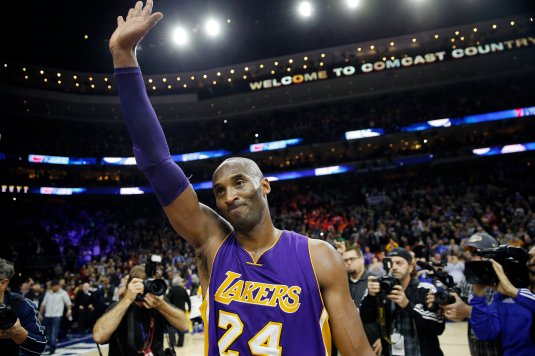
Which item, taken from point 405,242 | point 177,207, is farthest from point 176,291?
point 405,242

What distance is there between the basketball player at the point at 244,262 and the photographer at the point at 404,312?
2031mm

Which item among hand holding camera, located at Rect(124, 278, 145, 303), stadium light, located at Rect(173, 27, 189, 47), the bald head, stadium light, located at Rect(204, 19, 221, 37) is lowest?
hand holding camera, located at Rect(124, 278, 145, 303)

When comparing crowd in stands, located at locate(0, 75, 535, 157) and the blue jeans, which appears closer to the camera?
the blue jeans

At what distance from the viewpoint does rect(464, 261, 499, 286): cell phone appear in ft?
9.61

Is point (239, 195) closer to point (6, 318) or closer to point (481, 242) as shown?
point (6, 318)

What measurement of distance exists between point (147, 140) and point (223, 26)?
25.9 meters

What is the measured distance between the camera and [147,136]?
179 cm

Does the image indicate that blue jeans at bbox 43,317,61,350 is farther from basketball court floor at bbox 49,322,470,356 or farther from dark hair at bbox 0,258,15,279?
dark hair at bbox 0,258,15,279

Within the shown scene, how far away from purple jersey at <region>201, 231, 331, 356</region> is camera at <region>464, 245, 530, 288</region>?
1652 mm

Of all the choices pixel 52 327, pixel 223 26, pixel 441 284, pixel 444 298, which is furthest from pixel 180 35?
pixel 444 298

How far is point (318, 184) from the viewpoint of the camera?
32.1 meters

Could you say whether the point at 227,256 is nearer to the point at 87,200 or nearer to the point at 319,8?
the point at 319,8

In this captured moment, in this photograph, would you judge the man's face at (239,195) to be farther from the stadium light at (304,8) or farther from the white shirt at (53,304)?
the stadium light at (304,8)

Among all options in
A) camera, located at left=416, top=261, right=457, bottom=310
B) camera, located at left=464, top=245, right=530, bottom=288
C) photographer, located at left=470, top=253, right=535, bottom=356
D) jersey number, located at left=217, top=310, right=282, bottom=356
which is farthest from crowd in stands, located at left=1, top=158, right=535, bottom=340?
jersey number, located at left=217, top=310, right=282, bottom=356
